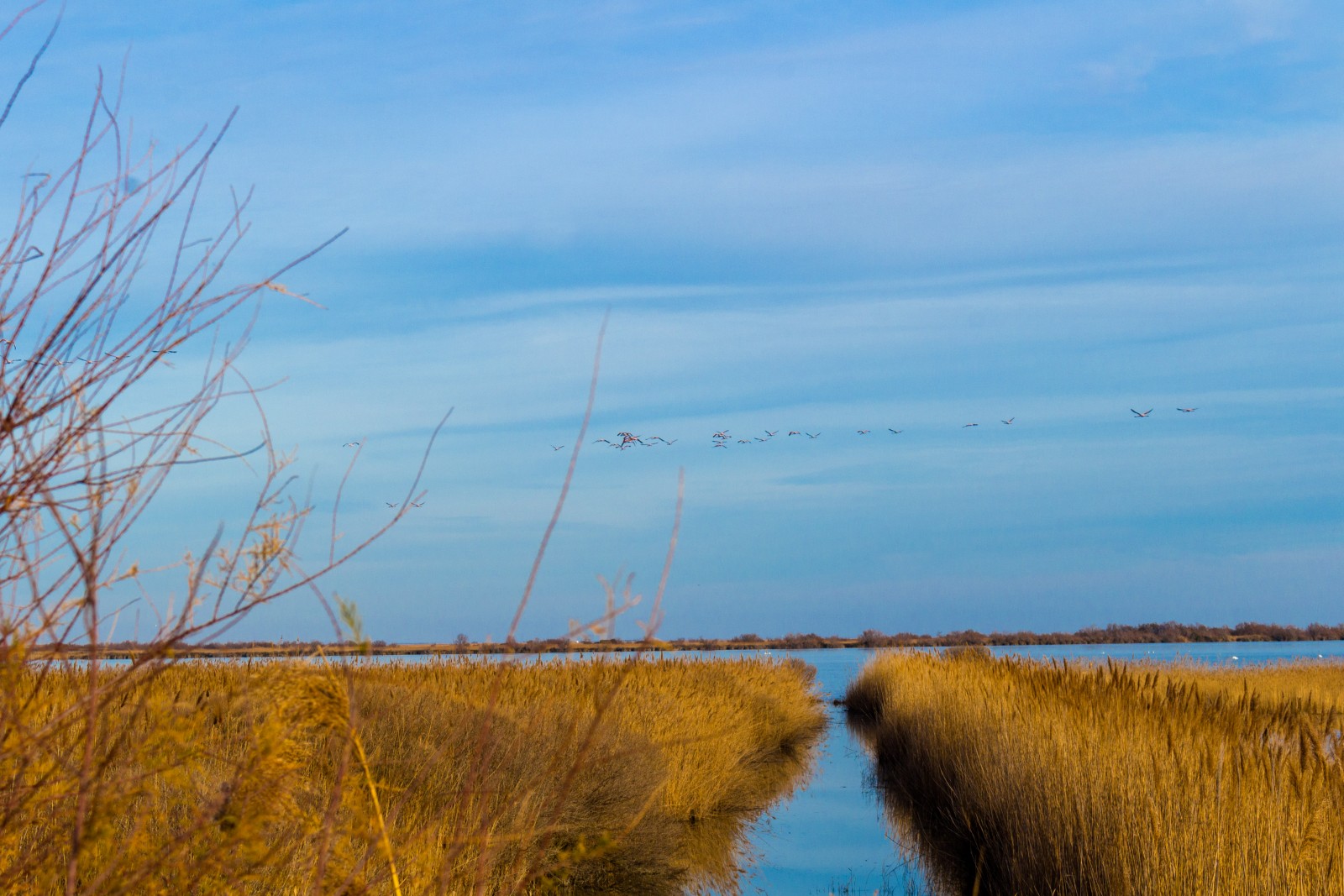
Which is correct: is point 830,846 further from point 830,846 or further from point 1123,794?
point 1123,794

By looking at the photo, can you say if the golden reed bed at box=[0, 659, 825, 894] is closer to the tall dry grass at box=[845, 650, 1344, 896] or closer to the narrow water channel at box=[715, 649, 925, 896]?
the narrow water channel at box=[715, 649, 925, 896]

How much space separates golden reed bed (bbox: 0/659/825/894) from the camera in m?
2.45

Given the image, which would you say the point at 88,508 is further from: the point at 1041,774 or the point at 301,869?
the point at 1041,774

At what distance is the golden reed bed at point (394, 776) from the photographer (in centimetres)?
245

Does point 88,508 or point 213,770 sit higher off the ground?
point 88,508

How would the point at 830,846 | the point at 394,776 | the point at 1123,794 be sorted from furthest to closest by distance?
1. the point at 830,846
2. the point at 394,776
3. the point at 1123,794

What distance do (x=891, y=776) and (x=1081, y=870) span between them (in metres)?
9.10

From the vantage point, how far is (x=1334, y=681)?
21.5 m

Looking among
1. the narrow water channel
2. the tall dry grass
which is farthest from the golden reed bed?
the tall dry grass

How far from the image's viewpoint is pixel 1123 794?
571 cm

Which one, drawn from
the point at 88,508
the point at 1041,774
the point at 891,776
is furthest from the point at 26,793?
the point at 891,776

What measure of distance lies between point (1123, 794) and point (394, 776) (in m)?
4.72

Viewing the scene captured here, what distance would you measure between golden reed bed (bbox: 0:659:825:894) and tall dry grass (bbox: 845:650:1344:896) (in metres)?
1.72

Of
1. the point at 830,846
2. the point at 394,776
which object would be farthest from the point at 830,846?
the point at 394,776
